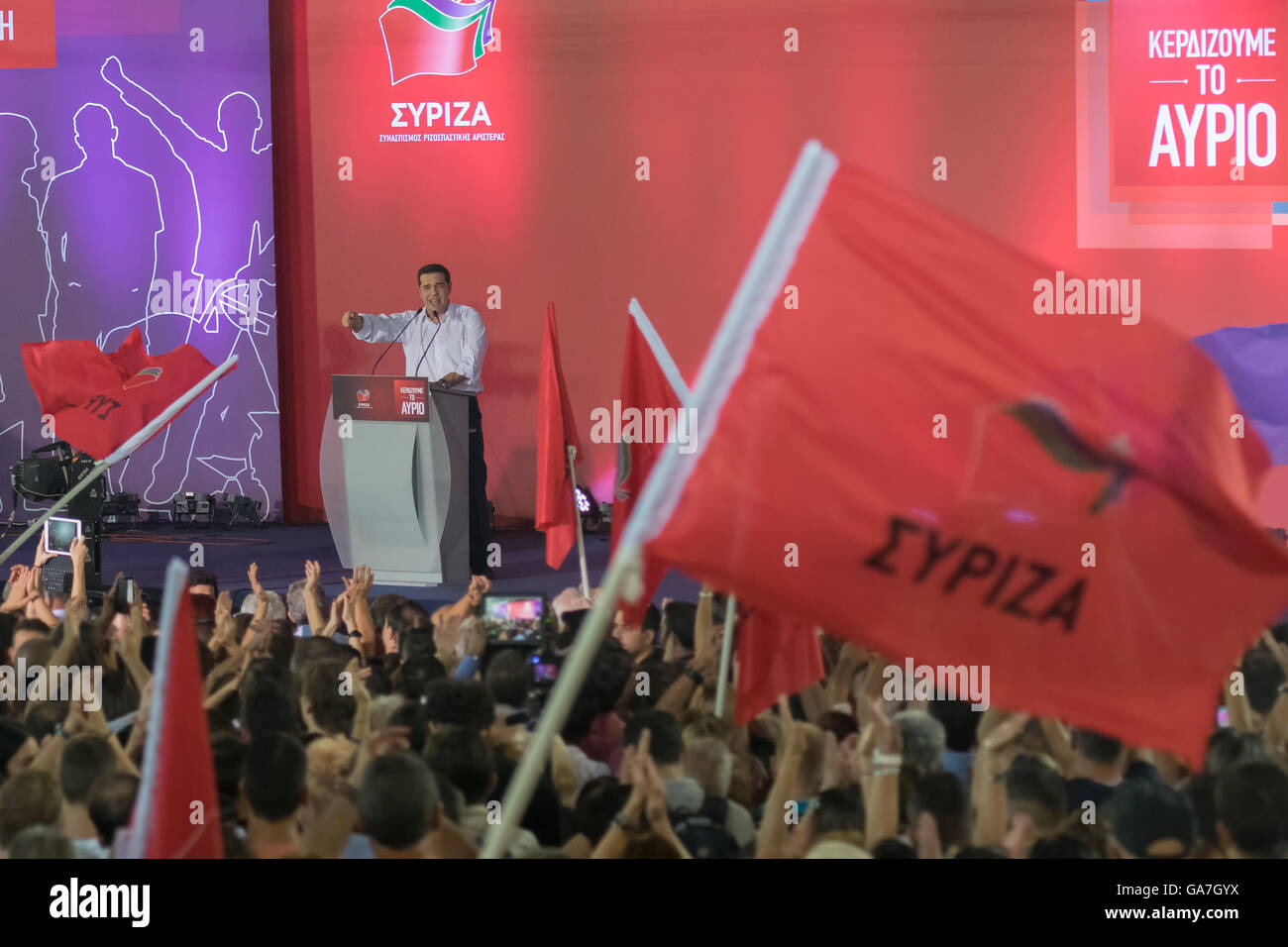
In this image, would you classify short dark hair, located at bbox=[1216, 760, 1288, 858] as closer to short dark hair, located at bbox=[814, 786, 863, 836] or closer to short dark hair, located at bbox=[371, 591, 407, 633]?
short dark hair, located at bbox=[814, 786, 863, 836]

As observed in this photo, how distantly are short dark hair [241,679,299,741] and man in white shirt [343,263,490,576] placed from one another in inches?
138

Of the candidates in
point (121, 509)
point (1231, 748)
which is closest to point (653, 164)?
point (121, 509)

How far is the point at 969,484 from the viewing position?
1754 mm

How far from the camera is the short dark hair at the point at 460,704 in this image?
8.19ft

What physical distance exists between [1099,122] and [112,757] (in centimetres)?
721

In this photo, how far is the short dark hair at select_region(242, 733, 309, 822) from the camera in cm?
213

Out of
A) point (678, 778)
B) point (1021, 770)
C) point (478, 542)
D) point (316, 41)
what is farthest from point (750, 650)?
point (316, 41)

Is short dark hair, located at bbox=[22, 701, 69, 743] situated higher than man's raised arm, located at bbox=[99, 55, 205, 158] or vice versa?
man's raised arm, located at bbox=[99, 55, 205, 158]

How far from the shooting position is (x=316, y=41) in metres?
8.41

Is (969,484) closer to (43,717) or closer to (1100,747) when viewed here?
(1100,747)

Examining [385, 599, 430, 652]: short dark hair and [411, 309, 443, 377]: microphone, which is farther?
[411, 309, 443, 377]: microphone

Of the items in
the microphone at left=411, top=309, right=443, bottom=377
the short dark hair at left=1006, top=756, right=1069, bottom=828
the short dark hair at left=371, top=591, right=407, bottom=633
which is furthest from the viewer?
the microphone at left=411, top=309, right=443, bottom=377

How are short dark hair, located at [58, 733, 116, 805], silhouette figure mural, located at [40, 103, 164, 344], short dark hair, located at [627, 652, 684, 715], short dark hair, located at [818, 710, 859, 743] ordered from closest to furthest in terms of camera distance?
1. short dark hair, located at [58, 733, 116, 805]
2. short dark hair, located at [818, 710, 859, 743]
3. short dark hair, located at [627, 652, 684, 715]
4. silhouette figure mural, located at [40, 103, 164, 344]
